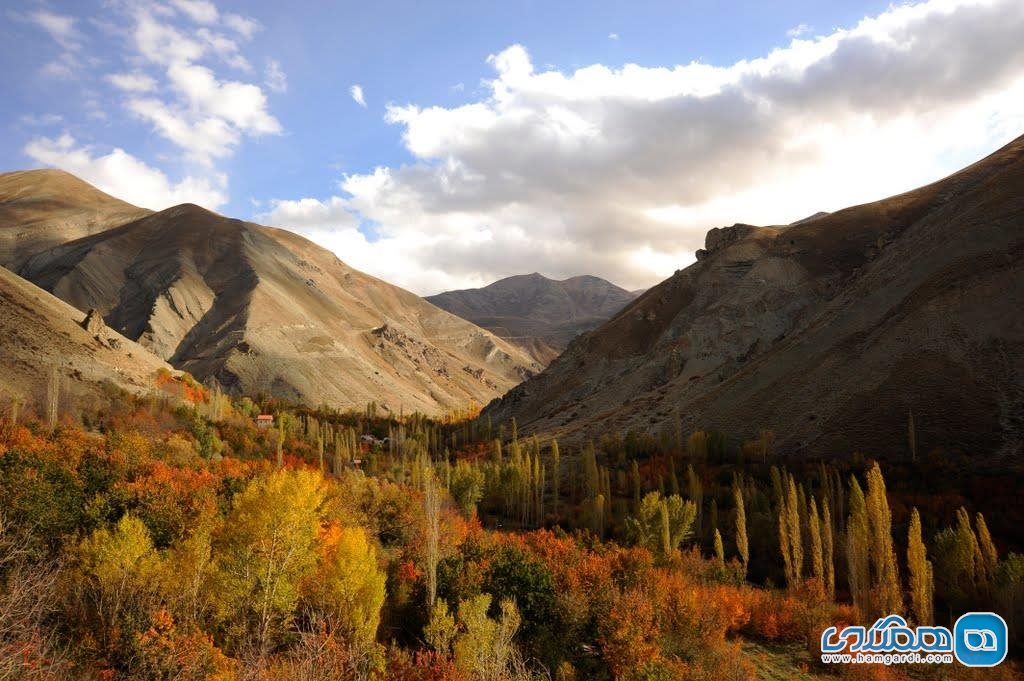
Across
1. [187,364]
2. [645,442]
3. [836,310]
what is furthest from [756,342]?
[187,364]

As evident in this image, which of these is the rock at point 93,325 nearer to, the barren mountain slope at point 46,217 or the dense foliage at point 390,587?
the dense foliage at point 390,587

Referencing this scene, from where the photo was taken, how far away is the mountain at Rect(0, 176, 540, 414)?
109 metres

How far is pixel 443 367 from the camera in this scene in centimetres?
17250

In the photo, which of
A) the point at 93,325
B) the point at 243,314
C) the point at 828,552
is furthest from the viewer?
the point at 243,314

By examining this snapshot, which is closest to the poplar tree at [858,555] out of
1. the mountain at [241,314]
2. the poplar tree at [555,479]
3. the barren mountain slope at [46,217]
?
the poplar tree at [555,479]

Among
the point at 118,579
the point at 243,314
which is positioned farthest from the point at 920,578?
the point at 243,314

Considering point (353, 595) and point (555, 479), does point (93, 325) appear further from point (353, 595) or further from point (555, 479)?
point (353, 595)

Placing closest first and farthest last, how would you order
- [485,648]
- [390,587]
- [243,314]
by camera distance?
[485,648] → [390,587] → [243,314]

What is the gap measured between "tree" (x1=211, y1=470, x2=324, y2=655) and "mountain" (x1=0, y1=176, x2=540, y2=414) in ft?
294

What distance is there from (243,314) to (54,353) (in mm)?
65157

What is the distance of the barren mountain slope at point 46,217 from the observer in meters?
147

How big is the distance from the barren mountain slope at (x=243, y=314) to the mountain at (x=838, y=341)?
3860 centimetres

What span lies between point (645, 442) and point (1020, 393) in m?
30.1

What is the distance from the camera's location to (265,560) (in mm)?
17406
